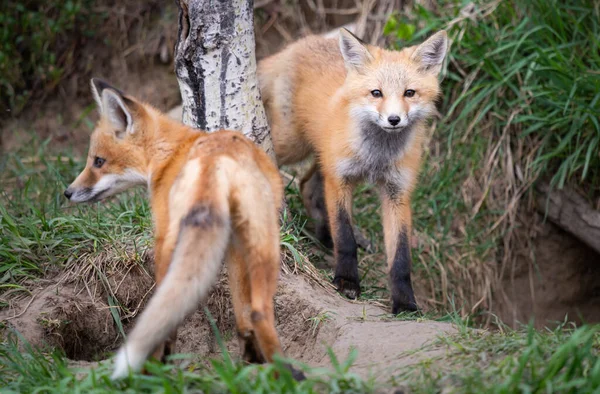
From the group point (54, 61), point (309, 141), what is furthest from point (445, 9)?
point (54, 61)

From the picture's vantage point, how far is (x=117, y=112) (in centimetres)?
339

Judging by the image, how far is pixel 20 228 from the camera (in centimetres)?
444

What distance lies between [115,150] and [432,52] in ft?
7.88

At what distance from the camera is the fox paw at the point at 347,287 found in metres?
4.56

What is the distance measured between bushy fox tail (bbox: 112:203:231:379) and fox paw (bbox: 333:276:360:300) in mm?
1865

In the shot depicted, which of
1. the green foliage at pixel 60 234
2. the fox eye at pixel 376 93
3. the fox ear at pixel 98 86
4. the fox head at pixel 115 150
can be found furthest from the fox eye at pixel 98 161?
the fox eye at pixel 376 93

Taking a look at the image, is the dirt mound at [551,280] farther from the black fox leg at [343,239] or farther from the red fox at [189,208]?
the red fox at [189,208]

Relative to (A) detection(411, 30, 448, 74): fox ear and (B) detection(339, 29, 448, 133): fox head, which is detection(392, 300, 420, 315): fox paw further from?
(A) detection(411, 30, 448, 74): fox ear

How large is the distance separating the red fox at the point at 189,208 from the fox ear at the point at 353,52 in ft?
5.33

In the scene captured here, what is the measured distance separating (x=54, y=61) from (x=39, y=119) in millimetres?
634

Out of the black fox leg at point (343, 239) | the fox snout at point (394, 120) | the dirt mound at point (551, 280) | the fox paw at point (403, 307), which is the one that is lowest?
the dirt mound at point (551, 280)

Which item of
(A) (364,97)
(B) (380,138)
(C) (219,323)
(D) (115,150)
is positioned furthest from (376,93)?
(D) (115,150)

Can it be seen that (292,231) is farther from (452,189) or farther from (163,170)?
(452,189)

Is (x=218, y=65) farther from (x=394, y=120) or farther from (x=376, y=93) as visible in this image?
(x=394, y=120)
